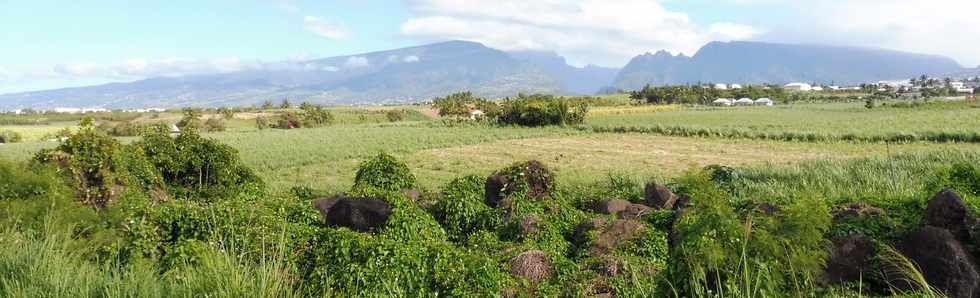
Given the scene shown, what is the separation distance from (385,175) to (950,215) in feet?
23.3

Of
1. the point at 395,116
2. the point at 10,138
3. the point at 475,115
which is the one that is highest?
the point at 475,115

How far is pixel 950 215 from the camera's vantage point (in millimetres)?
6094

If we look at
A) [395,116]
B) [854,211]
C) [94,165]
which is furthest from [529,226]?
[395,116]

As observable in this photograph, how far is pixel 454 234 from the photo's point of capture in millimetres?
7918

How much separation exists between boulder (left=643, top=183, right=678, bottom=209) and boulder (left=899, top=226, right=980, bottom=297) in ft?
10.4

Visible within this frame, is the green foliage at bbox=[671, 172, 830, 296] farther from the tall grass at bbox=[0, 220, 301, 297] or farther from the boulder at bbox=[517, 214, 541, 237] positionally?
the tall grass at bbox=[0, 220, 301, 297]

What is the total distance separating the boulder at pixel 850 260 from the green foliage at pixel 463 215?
3522 millimetres

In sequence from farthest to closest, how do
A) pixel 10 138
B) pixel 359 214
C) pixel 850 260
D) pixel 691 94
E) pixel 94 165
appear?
pixel 691 94
pixel 10 138
pixel 94 165
pixel 359 214
pixel 850 260

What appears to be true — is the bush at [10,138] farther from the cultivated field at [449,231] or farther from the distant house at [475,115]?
the cultivated field at [449,231]

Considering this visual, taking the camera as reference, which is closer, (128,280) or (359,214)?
(128,280)

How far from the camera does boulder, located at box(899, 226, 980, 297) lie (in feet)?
17.4

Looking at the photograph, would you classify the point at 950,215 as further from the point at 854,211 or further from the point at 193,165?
the point at 193,165

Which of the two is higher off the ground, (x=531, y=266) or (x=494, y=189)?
(x=494, y=189)

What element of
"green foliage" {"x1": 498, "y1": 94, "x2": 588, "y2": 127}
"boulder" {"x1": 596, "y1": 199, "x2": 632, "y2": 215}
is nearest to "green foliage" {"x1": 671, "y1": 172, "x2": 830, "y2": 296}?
"boulder" {"x1": 596, "y1": 199, "x2": 632, "y2": 215}
